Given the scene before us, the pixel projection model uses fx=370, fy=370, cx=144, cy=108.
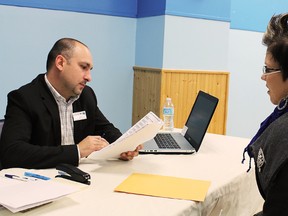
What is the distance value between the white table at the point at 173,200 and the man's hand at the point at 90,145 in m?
0.05

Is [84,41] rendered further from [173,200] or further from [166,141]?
[173,200]

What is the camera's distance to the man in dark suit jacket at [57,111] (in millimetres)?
1621

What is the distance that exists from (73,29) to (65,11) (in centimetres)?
17

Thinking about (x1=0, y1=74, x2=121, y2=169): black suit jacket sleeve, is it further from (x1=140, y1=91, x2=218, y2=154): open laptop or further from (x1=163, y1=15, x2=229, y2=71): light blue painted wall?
(x1=163, y1=15, x2=229, y2=71): light blue painted wall

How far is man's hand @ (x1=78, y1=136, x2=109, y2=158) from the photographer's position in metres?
1.57

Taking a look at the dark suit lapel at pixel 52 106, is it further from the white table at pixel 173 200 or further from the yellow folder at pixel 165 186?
the yellow folder at pixel 165 186

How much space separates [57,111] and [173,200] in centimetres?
90

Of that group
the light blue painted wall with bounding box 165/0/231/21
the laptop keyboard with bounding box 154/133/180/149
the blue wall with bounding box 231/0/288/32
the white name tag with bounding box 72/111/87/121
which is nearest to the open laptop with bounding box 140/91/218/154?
the laptop keyboard with bounding box 154/133/180/149

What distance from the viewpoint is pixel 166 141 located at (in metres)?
2.03

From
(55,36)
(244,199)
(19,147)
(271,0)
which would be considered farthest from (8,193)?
(271,0)

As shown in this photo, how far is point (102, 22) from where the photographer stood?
11.7ft

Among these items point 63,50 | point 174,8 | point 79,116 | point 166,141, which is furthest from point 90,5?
point 166,141

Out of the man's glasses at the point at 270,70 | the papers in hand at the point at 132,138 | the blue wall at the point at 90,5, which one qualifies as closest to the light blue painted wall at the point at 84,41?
the blue wall at the point at 90,5

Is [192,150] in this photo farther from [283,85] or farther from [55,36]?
[55,36]
